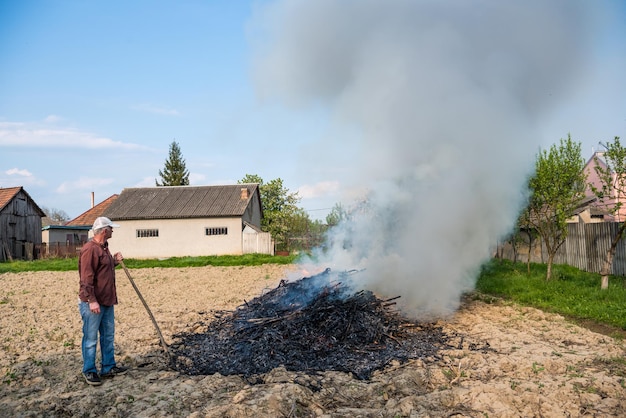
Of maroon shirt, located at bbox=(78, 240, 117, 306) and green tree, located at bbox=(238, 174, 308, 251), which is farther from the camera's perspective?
green tree, located at bbox=(238, 174, 308, 251)

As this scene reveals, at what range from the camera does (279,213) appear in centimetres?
4322

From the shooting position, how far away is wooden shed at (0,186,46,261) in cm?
3606

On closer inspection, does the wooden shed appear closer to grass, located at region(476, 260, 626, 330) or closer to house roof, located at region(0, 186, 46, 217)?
house roof, located at region(0, 186, 46, 217)

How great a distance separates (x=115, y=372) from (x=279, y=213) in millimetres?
35856

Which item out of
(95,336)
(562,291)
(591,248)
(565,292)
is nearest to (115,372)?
(95,336)

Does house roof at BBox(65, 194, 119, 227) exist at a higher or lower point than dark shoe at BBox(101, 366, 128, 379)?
higher

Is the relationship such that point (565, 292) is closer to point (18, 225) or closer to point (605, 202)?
point (605, 202)

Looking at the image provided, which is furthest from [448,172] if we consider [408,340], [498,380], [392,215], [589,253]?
[589,253]

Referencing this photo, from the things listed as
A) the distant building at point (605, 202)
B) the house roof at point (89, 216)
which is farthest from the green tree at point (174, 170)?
the distant building at point (605, 202)

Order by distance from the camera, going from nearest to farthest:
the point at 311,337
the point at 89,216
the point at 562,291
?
the point at 311,337 → the point at 562,291 → the point at 89,216

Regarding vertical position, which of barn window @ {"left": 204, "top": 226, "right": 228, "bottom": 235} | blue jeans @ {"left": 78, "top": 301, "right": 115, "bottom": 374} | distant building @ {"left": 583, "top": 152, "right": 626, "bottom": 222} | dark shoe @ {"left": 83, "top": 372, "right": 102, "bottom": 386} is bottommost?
dark shoe @ {"left": 83, "top": 372, "right": 102, "bottom": 386}

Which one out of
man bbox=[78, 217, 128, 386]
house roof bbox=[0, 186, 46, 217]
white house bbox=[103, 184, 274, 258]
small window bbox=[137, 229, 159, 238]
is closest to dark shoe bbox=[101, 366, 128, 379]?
man bbox=[78, 217, 128, 386]

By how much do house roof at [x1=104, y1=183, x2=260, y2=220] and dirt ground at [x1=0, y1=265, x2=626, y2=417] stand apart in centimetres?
2359

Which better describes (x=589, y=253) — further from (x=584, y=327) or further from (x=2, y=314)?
(x=2, y=314)
